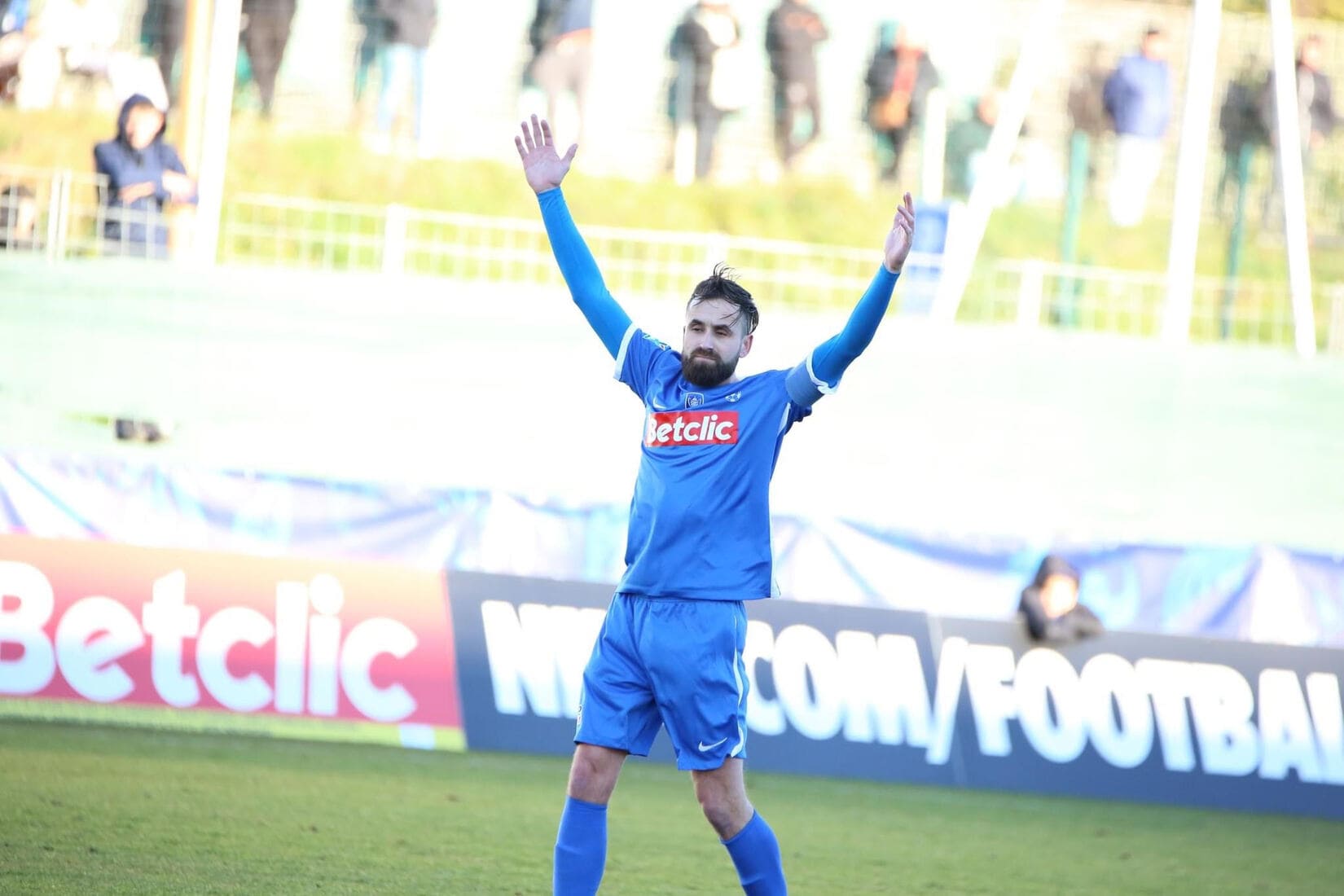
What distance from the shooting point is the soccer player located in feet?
15.2

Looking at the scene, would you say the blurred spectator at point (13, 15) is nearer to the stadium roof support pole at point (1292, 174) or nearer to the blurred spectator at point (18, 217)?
the blurred spectator at point (18, 217)

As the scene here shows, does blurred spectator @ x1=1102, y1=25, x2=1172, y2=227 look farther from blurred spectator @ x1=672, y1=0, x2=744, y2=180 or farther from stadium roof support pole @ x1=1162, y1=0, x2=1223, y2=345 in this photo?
blurred spectator @ x1=672, y1=0, x2=744, y2=180

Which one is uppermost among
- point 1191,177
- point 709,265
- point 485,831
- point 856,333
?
point 1191,177

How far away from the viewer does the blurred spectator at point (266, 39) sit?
35.3 feet

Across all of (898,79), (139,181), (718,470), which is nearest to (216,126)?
(139,181)

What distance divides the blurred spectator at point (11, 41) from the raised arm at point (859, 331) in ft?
23.3

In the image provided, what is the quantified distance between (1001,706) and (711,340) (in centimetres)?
524

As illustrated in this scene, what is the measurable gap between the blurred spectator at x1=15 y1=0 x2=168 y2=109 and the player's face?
22.2 ft

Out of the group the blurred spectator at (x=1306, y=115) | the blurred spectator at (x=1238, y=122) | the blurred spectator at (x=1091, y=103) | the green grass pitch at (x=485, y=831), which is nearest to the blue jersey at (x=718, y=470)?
the green grass pitch at (x=485, y=831)

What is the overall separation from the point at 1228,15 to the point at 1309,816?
5.26 meters

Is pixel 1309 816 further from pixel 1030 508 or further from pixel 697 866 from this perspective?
pixel 697 866

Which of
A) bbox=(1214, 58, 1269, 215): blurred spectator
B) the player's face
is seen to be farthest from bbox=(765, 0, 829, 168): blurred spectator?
the player's face

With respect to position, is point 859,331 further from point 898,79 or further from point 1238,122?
point 1238,122

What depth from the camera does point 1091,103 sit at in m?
11.6
